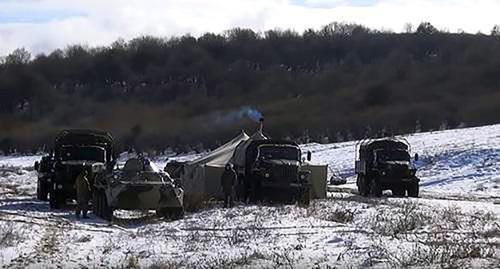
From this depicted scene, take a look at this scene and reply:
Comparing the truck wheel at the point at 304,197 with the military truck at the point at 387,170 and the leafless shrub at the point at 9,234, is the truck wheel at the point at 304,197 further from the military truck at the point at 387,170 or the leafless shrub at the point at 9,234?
the leafless shrub at the point at 9,234

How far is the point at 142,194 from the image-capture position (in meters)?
24.9

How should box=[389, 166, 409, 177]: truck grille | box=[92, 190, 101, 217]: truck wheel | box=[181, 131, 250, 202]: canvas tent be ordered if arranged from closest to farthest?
box=[92, 190, 101, 217]: truck wheel → box=[181, 131, 250, 202]: canvas tent → box=[389, 166, 409, 177]: truck grille

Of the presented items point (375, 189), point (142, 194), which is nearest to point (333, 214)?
point (142, 194)

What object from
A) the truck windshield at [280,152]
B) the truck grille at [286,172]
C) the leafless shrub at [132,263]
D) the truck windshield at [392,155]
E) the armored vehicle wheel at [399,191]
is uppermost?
the truck windshield at [280,152]

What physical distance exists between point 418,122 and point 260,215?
55482mm

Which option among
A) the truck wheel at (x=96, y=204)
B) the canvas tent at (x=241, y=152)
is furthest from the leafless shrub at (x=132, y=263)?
the canvas tent at (x=241, y=152)

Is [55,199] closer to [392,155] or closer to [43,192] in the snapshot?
[43,192]

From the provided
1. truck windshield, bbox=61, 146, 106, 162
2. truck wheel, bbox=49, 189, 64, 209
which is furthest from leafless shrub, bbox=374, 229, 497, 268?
truck windshield, bbox=61, 146, 106, 162

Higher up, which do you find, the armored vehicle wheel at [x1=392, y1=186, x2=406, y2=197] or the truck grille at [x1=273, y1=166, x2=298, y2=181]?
the truck grille at [x1=273, y1=166, x2=298, y2=181]

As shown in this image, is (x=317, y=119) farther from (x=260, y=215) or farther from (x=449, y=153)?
(x=260, y=215)

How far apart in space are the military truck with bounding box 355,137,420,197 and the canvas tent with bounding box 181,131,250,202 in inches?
221

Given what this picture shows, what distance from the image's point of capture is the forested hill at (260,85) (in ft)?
143

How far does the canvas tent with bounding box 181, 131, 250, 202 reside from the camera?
36.2 metres

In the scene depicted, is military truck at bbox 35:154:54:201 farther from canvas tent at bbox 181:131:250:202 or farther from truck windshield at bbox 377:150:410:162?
truck windshield at bbox 377:150:410:162
